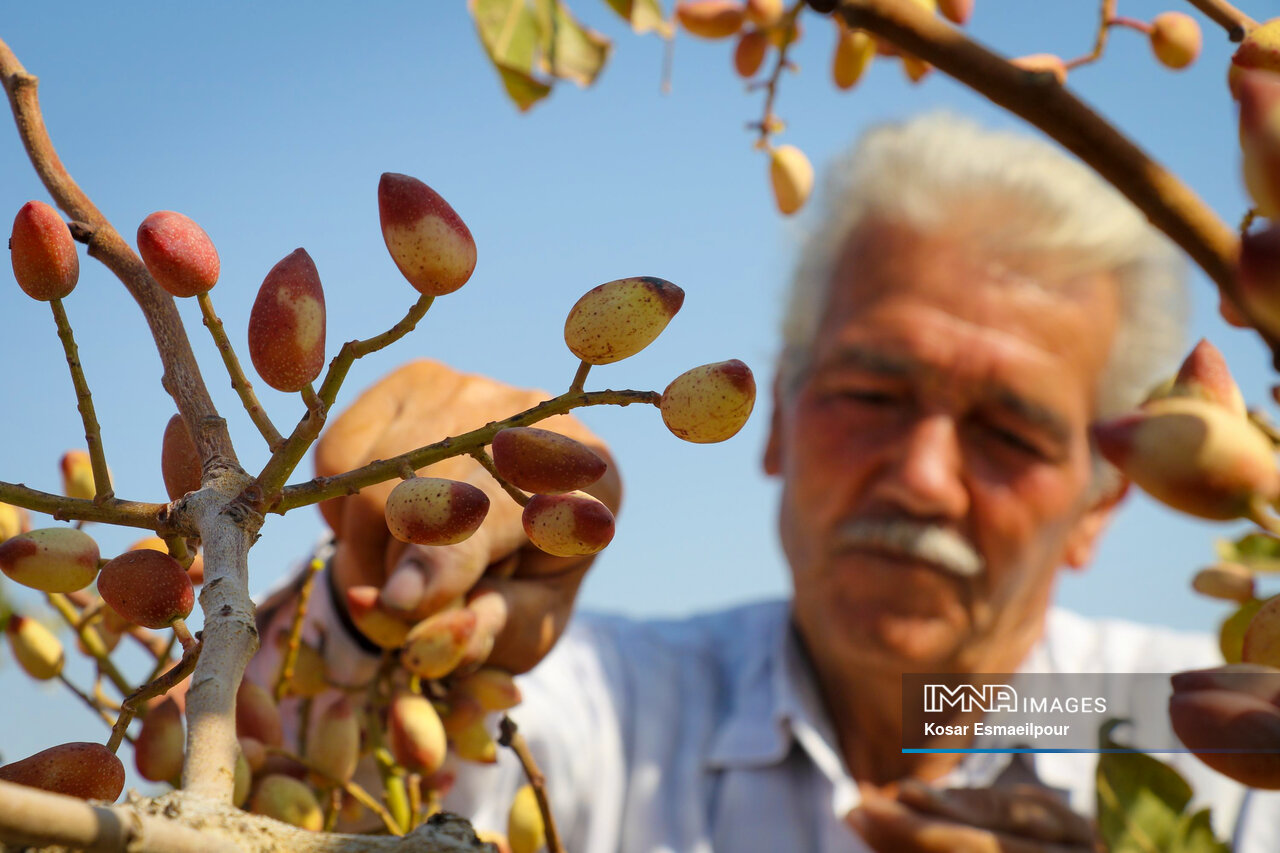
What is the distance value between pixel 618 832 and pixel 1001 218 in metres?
1.21

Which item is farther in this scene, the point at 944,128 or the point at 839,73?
the point at 944,128

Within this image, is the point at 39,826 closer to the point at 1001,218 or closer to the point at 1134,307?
the point at 1001,218

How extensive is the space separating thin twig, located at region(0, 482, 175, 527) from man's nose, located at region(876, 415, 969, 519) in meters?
1.32

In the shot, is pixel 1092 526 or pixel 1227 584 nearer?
pixel 1227 584

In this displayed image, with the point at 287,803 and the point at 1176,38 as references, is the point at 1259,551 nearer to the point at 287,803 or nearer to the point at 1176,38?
the point at 1176,38

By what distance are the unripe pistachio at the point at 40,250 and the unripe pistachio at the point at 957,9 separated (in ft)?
1.93

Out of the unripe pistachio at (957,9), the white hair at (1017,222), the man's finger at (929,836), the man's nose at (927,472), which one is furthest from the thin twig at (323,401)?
the white hair at (1017,222)

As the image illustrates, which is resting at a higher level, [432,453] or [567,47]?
[567,47]

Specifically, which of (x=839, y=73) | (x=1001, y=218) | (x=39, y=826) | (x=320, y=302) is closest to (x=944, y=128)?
(x=1001, y=218)

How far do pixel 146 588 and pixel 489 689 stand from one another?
1.00 ft

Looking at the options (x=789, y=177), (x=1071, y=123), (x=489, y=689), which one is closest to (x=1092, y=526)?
(x=789, y=177)

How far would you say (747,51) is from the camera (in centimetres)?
88

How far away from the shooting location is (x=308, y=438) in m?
0.29

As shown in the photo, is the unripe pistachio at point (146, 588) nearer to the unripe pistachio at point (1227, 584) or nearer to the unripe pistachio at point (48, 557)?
the unripe pistachio at point (48, 557)
